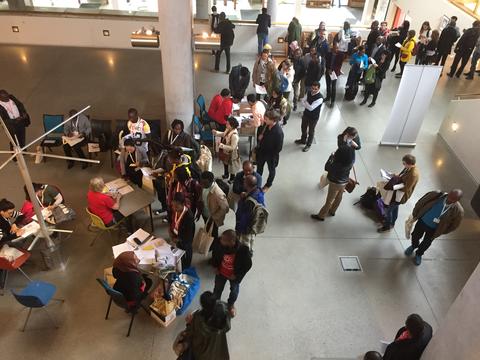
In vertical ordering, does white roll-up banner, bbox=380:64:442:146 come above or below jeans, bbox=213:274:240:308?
above

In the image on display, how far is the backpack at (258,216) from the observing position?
5.26 m

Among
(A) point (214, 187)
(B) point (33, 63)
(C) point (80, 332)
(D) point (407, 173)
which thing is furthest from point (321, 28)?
(C) point (80, 332)

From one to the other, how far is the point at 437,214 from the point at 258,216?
8.56 feet

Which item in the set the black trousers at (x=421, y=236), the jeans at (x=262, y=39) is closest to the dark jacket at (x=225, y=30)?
the jeans at (x=262, y=39)

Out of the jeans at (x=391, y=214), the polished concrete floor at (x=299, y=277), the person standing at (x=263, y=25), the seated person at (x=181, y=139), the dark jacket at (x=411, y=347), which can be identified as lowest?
the polished concrete floor at (x=299, y=277)

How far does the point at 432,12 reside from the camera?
14102 mm

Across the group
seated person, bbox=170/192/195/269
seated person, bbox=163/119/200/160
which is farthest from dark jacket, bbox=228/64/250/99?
seated person, bbox=170/192/195/269

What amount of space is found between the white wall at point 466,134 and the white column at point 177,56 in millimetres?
5862

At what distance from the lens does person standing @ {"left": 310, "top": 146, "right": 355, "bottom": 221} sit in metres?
6.27

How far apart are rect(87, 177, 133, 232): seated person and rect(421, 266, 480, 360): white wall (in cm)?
438

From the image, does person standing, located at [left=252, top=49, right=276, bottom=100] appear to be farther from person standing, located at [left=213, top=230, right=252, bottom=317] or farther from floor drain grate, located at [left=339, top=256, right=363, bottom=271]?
person standing, located at [left=213, top=230, right=252, bottom=317]

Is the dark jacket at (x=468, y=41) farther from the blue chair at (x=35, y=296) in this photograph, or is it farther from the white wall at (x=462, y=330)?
the blue chair at (x=35, y=296)

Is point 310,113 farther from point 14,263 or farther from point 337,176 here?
point 14,263

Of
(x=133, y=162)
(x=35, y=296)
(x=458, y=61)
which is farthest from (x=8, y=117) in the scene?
(x=458, y=61)
